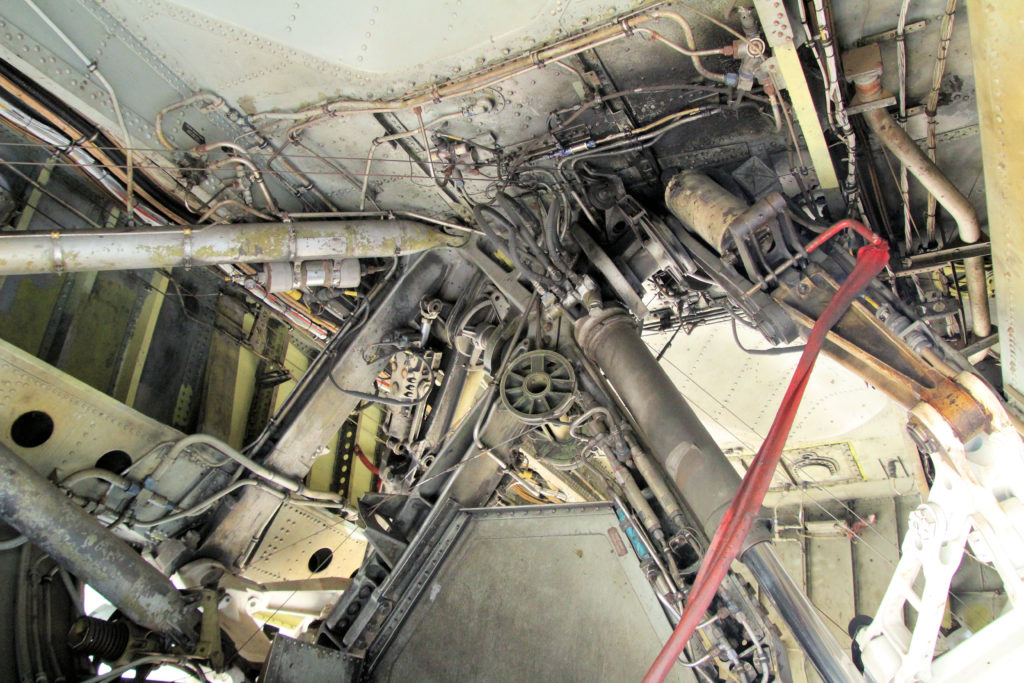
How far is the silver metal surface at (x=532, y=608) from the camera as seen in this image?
381cm

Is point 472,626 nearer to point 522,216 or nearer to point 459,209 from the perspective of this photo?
point 522,216

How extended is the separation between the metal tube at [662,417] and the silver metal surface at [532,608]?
27.9 inches

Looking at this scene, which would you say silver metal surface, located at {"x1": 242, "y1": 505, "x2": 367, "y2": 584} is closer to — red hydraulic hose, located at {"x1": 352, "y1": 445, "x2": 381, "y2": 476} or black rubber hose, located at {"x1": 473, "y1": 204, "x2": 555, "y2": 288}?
red hydraulic hose, located at {"x1": 352, "y1": 445, "x2": 381, "y2": 476}

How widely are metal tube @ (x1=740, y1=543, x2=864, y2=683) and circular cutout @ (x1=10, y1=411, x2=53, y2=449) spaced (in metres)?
4.51

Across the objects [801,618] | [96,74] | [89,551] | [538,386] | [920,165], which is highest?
[920,165]

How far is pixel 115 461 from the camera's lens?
5.01 meters

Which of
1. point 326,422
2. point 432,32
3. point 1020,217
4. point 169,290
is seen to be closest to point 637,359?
point 1020,217

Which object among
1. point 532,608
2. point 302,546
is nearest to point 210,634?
point 302,546

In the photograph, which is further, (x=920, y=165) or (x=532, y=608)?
(x=532, y=608)

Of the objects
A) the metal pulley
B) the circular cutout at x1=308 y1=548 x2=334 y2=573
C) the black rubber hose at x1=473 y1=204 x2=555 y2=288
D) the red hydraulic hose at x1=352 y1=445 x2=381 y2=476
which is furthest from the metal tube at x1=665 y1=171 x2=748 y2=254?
the red hydraulic hose at x1=352 y1=445 x2=381 y2=476

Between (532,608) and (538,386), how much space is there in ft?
4.51

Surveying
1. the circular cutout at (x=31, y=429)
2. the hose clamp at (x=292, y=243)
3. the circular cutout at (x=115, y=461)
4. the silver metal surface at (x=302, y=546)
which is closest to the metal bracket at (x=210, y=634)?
the silver metal surface at (x=302, y=546)

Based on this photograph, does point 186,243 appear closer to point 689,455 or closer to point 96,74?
point 96,74

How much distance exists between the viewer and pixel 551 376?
4270 mm
